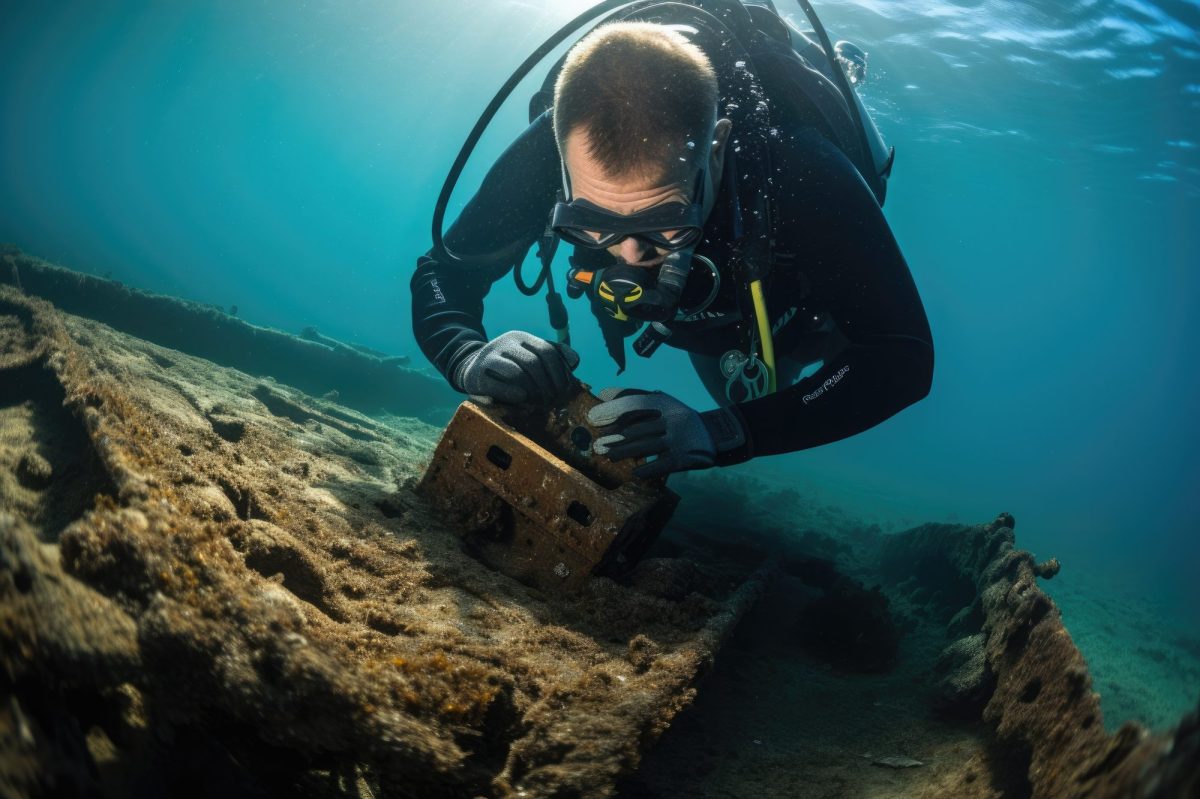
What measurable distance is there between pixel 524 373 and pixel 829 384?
5.28ft

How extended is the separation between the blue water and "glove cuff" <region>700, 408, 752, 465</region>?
16682 mm

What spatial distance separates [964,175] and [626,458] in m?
39.5

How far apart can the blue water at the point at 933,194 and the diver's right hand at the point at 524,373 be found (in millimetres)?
17436

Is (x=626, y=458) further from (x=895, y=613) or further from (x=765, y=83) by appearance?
(x=895, y=613)

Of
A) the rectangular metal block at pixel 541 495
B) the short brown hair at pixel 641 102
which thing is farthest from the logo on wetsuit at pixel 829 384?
the short brown hair at pixel 641 102

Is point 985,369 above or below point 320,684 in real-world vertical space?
below

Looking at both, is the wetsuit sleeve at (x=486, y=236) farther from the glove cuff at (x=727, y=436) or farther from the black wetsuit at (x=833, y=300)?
the glove cuff at (x=727, y=436)

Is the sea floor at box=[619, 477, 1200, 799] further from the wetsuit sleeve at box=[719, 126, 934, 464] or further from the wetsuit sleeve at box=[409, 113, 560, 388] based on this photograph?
the wetsuit sleeve at box=[409, 113, 560, 388]

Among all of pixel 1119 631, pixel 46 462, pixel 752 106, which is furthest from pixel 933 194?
pixel 46 462

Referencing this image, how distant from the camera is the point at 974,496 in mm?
43812

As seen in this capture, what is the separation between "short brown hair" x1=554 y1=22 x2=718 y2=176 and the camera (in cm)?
244

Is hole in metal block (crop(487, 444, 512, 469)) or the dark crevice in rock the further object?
hole in metal block (crop(487, 444, 512, 469))

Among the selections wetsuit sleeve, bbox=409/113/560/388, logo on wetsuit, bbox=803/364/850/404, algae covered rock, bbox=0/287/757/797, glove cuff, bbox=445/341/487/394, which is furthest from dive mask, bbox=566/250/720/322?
algae covered rock, bbox=0/287/757/797

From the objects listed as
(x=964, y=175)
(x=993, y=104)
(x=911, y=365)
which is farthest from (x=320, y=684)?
(x=964, y=175)
